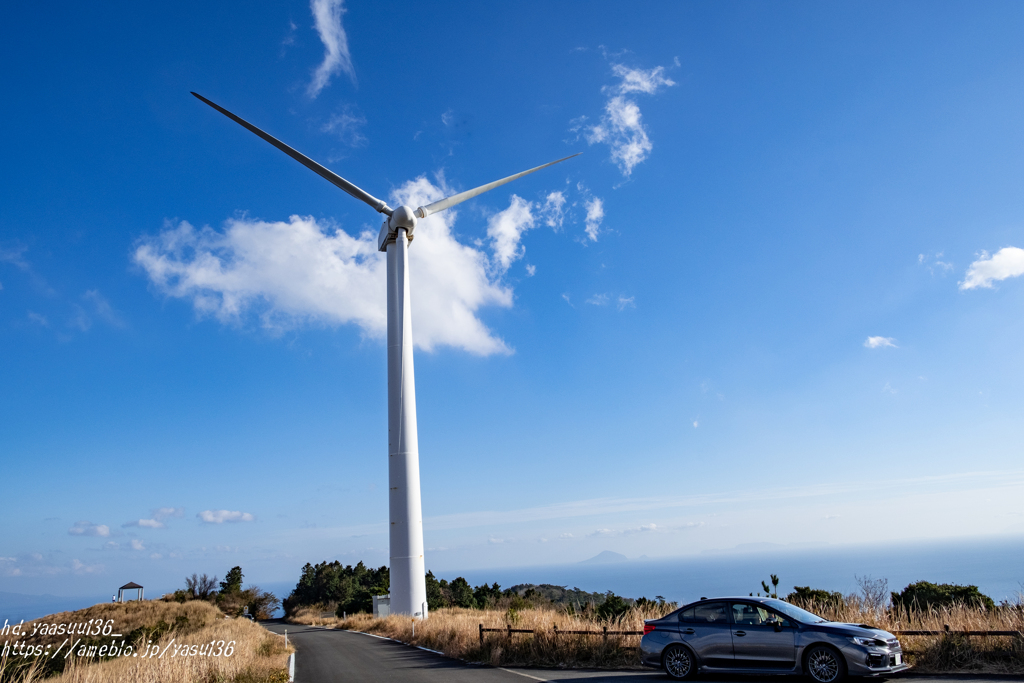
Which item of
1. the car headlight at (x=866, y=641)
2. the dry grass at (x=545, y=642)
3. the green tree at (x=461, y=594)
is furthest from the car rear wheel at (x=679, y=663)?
the green tree at (x=461, y=594)

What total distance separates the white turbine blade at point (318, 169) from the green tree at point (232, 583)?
5476 centimetres

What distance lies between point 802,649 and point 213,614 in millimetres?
43950

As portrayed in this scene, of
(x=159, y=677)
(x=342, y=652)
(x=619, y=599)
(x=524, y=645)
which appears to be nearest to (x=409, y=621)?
(x=342, y=652)

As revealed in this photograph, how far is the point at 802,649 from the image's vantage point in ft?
36.0

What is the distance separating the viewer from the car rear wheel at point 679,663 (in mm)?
12109

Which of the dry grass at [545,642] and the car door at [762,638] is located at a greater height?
the car door at [762,638]

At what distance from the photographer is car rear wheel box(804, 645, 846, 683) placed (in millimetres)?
10562

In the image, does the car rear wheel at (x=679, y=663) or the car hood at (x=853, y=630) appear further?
the car rear wheel at (x=679, y=663)

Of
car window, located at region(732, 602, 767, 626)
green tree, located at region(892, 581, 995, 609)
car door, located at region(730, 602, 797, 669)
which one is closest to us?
car door, located at region(730, 602, 797, 669)

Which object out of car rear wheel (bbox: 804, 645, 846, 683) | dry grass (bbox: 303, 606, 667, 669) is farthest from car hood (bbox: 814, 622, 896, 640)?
dry grass (bbox: 303, 606, 667, 669)

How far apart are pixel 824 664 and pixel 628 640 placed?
5776 mm

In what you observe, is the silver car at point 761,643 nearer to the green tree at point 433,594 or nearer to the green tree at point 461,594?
the green tree at point 433,594

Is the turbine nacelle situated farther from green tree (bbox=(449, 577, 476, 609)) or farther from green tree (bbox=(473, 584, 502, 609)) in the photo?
green tree (bbox=(449, 577, 476, 609))

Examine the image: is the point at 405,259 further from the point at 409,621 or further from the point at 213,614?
Result: the point at 213,614
